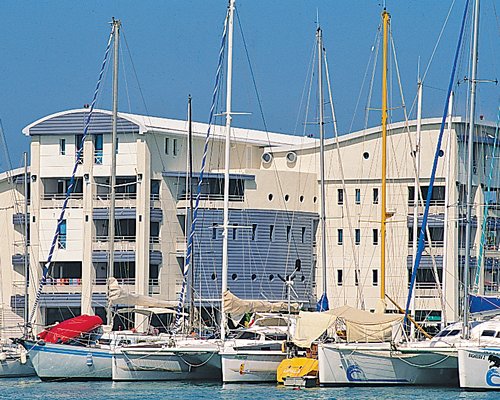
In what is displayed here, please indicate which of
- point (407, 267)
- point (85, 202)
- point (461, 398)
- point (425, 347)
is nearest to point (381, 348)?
point (425, 347)

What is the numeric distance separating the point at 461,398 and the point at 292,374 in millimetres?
7896

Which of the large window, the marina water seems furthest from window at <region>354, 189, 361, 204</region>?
the marina water

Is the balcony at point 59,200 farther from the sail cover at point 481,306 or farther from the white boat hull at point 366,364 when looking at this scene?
the sail cover at point 481,306

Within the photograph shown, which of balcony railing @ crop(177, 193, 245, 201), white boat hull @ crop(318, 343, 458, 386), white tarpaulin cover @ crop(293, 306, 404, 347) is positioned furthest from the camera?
balcony railing @ crop(177, 193, 245, 201)

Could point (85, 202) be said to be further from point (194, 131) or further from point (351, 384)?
point (351, 384)

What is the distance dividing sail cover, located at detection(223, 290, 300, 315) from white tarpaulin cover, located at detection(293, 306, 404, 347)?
4.39 meters

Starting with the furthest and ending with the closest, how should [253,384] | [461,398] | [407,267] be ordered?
[407,267] < [253,384] < [461,398]

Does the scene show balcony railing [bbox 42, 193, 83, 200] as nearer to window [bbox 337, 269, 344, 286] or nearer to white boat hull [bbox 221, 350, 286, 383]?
window [bbox 337, 269, 344, 286]

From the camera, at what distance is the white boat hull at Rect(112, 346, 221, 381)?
53375mm

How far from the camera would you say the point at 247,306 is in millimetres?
56438

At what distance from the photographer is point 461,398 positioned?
4512 centimetres

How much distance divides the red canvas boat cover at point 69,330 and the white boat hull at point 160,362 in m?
2.73

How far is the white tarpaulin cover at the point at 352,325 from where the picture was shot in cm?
5075

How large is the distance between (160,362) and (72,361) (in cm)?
368
